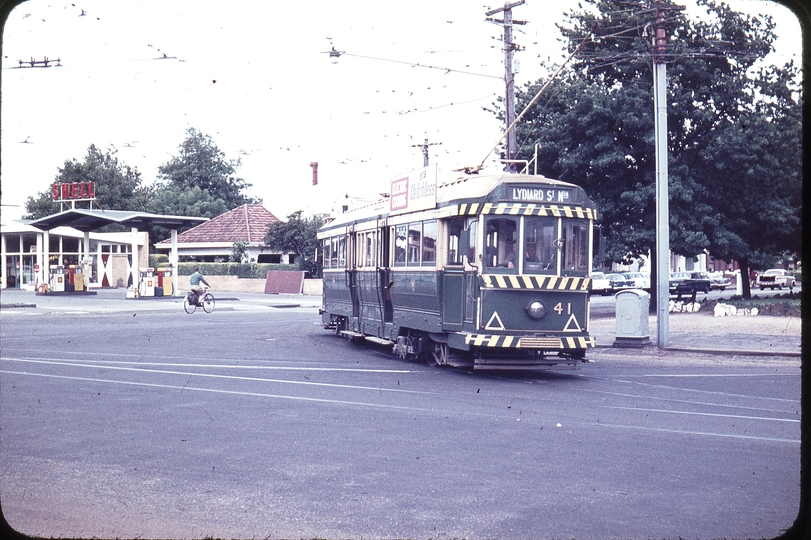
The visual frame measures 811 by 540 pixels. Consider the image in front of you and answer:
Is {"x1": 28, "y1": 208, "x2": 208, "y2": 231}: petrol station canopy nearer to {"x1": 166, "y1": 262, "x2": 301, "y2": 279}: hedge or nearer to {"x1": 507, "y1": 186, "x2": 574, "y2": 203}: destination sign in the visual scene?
{"x1": 166, "y1": 262, "x2": 301, "y2": 279}: hedge

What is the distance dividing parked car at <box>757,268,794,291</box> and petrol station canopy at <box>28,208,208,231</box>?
139ft


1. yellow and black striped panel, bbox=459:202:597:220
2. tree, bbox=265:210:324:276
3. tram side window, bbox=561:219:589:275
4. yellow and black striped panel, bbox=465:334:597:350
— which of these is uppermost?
tree, bbox=265:210:324:276

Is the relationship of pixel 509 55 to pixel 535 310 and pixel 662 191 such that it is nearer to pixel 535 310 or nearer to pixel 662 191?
pixel 662 191

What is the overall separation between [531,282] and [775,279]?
59645 mm

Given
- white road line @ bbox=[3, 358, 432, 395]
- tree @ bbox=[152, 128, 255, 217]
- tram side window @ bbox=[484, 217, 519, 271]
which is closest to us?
white road line @ bbox=[3, 358, 432, 395]

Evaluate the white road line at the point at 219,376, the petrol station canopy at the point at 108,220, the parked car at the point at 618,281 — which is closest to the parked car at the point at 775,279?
the parked car at the point at 618,281

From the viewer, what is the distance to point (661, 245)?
66.3 feet

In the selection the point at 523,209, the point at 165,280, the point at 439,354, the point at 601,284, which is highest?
the point at 523,209

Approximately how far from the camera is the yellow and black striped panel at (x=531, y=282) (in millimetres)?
14359

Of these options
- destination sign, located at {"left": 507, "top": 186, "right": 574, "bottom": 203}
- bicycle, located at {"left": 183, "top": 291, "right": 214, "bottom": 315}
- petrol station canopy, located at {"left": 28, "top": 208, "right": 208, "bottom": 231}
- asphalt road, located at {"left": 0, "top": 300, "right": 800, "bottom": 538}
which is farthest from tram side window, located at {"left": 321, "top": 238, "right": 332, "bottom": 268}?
petrol station canopy, located at {"left": 28, "top": 208, "right": 208, "bottom": 231}

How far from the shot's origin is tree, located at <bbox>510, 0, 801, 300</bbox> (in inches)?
1154

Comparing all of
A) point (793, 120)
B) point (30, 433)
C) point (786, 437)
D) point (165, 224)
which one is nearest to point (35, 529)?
point (30, 433)

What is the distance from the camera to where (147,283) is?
46.7m

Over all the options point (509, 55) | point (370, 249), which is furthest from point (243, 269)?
point (370, 249)
